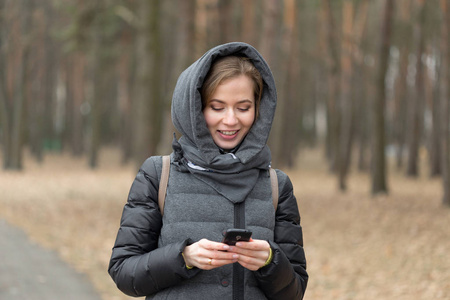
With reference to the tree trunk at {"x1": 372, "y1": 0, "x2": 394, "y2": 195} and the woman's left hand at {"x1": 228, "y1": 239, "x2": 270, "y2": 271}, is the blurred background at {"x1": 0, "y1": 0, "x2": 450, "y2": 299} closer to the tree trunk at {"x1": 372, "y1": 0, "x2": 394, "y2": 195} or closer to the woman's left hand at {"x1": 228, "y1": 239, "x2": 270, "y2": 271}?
the tree trunk at {"x1": 372, "y1": 0, "x2": 394, "y2": 195}

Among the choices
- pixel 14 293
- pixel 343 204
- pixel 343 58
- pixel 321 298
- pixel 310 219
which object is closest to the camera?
pixel 14 293

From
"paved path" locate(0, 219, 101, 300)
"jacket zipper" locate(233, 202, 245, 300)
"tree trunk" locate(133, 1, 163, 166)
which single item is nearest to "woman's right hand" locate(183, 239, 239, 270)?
"jacket zipper" locate(233, 202, 245, 300)

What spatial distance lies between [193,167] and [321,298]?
5.88 meters

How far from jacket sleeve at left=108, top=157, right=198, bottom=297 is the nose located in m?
0.33

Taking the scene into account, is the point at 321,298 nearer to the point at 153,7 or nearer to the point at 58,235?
the point at 58,235

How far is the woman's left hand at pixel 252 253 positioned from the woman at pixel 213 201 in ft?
0.05

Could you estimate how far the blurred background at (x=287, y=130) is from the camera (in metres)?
9.99

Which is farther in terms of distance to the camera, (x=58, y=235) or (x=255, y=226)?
(x=58, y=235)

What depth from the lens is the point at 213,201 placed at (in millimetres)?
2404

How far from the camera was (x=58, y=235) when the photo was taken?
11656mm

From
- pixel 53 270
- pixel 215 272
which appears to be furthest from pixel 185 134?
pixel 53 270

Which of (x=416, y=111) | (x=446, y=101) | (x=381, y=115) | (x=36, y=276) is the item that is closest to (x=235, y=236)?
(x=36, y=276)

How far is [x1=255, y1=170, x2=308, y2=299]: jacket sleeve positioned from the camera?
237cm

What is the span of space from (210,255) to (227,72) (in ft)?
2.40
